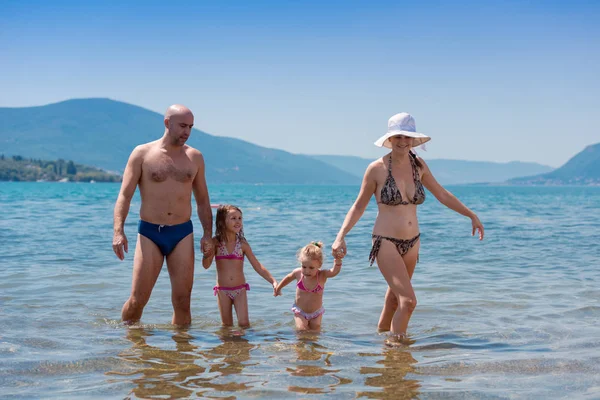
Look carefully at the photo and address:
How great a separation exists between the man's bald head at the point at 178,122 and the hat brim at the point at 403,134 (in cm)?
198

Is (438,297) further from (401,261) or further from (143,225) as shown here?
(143,225)

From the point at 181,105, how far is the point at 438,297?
18.2 feet

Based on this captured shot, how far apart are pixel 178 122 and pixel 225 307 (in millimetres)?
2241

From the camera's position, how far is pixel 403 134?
6.57 meters

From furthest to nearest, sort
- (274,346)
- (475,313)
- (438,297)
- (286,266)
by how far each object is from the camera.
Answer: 1. (286,266)
2. (438,297)
3. (475,313)
4. (274,346)

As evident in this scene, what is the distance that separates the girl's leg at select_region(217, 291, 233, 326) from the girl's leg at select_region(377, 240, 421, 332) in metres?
1.73

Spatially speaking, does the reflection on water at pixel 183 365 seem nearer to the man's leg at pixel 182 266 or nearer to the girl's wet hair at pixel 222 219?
the man's leg at pixel 182 266

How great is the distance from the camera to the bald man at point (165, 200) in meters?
7.18

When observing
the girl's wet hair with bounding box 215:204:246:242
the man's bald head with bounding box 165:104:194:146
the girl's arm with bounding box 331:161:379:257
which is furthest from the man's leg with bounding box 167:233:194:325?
the girl's arm with bounding box 331:161:379:257

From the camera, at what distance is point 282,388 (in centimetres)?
541

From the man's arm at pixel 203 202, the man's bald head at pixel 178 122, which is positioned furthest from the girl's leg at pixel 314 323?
the man's bald head at pixel 178 122

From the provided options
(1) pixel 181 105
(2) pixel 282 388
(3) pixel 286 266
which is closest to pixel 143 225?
(1) pixel 181 105

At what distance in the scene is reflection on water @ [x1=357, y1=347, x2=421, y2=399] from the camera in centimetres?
527

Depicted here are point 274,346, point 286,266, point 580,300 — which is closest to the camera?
point 274,346
